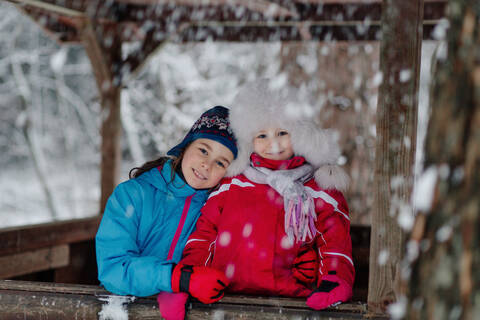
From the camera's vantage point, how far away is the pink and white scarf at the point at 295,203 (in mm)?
2029

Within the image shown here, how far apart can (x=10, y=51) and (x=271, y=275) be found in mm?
9409

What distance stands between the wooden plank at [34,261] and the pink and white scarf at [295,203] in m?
2.11

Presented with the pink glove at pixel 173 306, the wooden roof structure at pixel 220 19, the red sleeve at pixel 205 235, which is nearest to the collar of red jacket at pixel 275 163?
the red sleeve at pixel 205 235

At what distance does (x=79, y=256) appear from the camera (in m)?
3.92

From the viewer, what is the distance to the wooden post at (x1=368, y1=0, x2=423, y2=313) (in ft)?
5.07

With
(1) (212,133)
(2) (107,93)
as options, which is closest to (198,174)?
(1) (212,133)

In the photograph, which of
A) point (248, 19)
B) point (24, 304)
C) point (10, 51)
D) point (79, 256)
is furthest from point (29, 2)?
point (10, 51)

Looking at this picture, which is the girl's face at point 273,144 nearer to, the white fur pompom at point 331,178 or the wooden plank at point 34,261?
the white fur pompom at point 331,178

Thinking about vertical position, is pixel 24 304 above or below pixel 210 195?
below

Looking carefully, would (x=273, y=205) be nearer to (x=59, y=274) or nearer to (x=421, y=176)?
(x=421, y=176)

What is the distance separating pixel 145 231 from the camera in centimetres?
211

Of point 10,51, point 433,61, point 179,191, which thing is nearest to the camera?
point 433,61

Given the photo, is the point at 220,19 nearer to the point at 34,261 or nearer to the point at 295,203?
the point at 295,203

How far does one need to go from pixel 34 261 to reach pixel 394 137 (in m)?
2.94
